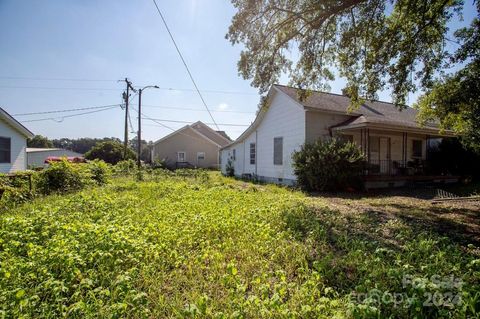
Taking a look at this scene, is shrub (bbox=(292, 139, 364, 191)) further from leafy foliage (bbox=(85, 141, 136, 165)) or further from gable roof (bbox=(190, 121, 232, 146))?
leafy foliage (bbox=(85, 141, 136, 165))

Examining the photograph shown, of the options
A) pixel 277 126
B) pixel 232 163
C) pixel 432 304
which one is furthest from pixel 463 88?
pixel 232 163

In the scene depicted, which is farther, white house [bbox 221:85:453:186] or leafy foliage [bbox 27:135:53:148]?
leafy foliage [bbox 27:135:53:148]

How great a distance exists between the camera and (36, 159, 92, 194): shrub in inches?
377

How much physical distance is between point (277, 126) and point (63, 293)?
1346cm

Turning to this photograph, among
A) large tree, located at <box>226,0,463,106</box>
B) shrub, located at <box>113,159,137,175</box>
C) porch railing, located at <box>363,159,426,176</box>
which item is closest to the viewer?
large tree, located at <box>226,0,463,106</box>

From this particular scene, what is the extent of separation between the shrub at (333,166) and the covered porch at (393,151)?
0.89 metres

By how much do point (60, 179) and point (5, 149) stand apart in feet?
18.7

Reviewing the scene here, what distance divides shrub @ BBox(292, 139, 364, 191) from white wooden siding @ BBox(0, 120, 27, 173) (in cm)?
1393

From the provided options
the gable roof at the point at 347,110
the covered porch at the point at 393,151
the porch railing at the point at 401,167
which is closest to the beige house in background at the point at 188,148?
the gable roof at the point at 347,110

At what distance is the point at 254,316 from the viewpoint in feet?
7.79

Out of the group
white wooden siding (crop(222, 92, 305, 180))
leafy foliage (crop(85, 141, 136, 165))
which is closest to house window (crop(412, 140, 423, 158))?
white wooden siding (crop(222, 92, 305, 180))

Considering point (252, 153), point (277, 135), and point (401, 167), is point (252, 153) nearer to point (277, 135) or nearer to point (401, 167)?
point (277, 135)

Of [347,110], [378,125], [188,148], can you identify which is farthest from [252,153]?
[188,148]

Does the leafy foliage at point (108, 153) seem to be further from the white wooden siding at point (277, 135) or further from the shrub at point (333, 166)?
the shrub at point (333, 166)
